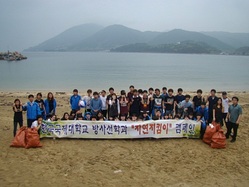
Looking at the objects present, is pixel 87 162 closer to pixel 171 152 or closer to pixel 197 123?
pixel 171 152

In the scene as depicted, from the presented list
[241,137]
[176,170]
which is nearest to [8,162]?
[176,170]

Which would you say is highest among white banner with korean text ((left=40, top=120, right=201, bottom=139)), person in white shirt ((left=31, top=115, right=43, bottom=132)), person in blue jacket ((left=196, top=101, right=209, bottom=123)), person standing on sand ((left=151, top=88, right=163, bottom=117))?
person standing on sand ((left=151, top=88, right=163, bottom=117))

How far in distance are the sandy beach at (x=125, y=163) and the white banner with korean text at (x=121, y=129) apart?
0.24 meters

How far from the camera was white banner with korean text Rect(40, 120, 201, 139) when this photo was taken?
959 cm

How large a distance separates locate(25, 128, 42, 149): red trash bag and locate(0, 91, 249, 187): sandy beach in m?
0.21

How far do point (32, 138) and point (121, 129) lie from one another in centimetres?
330

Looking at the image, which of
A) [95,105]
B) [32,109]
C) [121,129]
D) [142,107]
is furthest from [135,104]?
[32,109]

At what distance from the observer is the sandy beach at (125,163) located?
6.92m

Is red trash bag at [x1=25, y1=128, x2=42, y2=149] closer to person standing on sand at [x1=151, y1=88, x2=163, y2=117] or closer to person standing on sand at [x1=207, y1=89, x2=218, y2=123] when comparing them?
person standing on sand at [x1=151, y1=88, x2=163, y2=117]

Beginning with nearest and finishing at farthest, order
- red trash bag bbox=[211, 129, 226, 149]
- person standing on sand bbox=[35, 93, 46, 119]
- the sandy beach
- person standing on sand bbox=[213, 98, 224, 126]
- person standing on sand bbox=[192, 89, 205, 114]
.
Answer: the sandy beach
red trash bag bbox=[211, 129, 226, 149]
person standing on sand bbox=[35, 93, 46, 119]
person standing on sand bbox=[213, 98, 224, 126]
person standing on sand bbox=[192, 89, 205, 114]

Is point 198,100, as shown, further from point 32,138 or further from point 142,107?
point 32,138

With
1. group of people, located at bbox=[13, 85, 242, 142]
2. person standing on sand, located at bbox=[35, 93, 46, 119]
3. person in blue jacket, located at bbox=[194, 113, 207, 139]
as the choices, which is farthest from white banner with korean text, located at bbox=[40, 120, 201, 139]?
person standing on sand, located at bbox=[35, 93, 46, 119]

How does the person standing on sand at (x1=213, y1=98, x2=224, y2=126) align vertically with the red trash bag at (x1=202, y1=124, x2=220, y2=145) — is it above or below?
above

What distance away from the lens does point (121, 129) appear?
32.0 feet
